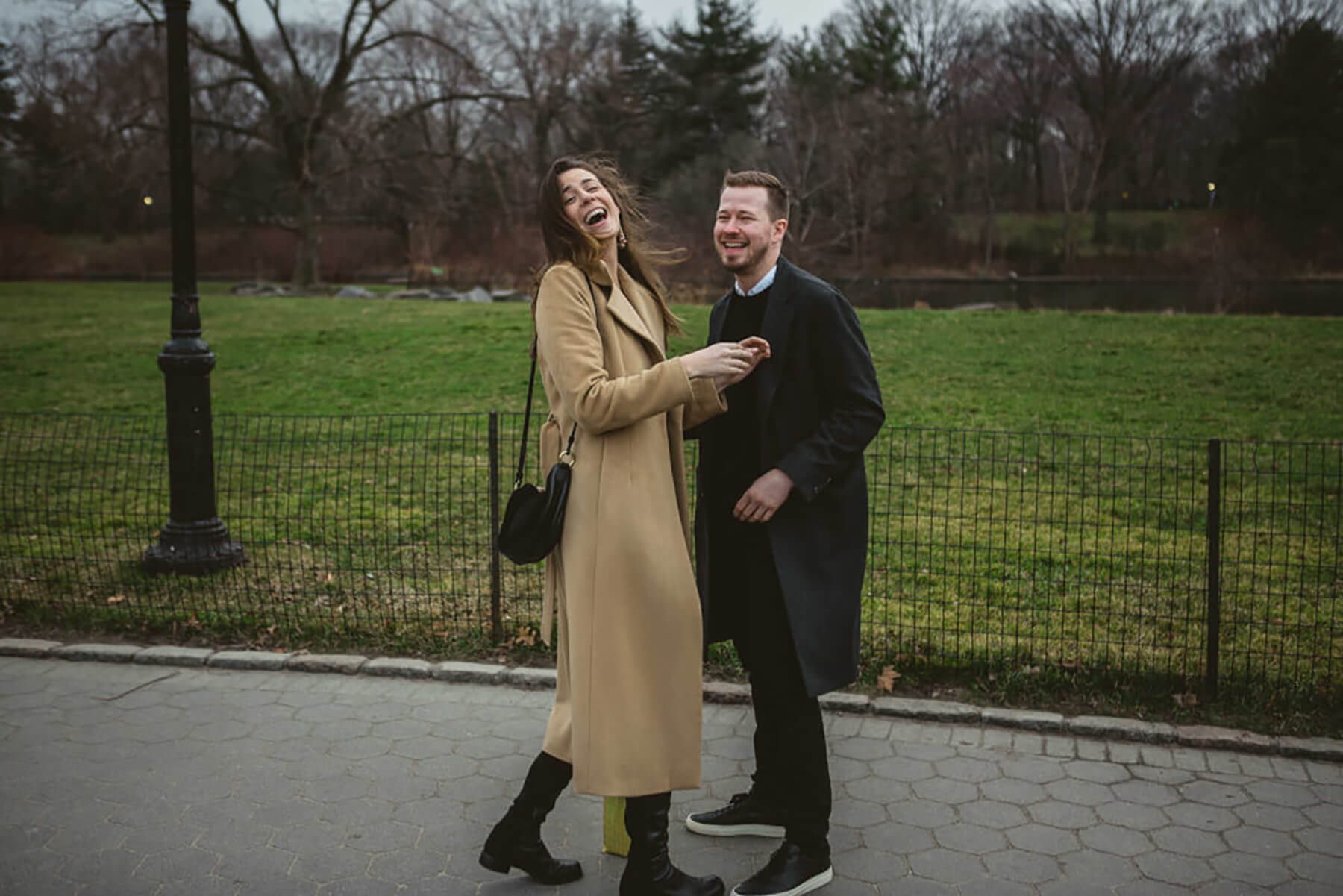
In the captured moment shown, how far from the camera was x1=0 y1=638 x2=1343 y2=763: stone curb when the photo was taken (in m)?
4.54

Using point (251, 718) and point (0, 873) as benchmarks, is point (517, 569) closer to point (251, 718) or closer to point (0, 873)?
point (251, 718)

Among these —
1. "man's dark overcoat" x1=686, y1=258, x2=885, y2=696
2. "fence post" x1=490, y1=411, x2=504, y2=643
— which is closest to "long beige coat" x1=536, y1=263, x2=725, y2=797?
"man's dark overcoat" x1=686, y1=258, x2=885, y2=696

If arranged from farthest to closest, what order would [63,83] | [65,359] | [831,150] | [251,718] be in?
[831,150] < [63,83] < [65,359] < [251,718]

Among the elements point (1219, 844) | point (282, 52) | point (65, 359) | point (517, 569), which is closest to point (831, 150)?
point (282, 52)

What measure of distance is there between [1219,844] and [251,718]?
3.80 m

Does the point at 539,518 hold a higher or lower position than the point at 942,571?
higher

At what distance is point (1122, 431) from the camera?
1048cm

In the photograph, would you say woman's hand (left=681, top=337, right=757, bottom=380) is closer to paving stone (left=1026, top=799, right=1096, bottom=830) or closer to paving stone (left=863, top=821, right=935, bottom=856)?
paving stone (left=863, top=821, right=935, bottom=856)

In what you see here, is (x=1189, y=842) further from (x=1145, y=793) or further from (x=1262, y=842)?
(x=1145, y=793)

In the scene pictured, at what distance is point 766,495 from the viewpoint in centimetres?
334

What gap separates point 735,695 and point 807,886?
1.57 metres

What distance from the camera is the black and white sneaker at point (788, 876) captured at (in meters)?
3.48

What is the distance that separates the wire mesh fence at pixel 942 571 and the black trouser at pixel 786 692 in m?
1.86

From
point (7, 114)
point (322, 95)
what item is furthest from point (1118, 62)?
point (7, 114)
